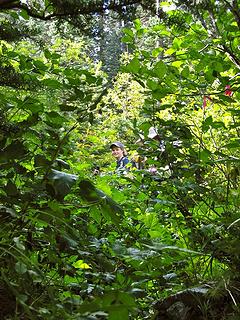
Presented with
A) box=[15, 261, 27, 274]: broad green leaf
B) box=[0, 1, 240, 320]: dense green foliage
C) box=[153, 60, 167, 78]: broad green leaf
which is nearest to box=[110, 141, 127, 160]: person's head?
box=[0, 1, 240, 320]: dense green foliage

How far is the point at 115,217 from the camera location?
1004 mm

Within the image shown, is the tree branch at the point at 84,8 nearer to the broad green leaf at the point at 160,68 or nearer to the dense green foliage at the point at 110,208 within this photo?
the dense green foliage at the point at 110,208

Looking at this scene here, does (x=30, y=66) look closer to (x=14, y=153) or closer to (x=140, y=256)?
(x=14, y=153)

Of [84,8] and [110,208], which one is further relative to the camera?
[84,8]

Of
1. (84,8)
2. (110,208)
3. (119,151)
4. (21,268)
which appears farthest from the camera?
(119,151)

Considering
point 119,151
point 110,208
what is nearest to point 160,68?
point 110,208

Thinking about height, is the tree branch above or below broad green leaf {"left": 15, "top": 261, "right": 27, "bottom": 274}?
above

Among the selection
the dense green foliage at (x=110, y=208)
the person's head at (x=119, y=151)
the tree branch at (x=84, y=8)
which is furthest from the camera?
the person's head at (x=119, y=151)

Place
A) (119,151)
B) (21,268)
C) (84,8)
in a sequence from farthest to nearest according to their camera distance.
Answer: (119,151) < (84,8) < (21,268)

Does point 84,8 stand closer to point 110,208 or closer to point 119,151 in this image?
point 110,208

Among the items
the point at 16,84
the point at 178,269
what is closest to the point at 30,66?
the point at 16,84

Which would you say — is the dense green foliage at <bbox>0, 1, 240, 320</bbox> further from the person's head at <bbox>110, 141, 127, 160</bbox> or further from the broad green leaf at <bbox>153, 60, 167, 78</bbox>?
the person's head at <bbox>110, 141, 127, 160</bbox>

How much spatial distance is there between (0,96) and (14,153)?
582 mm

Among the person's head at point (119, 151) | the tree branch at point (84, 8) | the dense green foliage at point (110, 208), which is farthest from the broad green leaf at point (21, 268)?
the person's head at point (119, 151)
